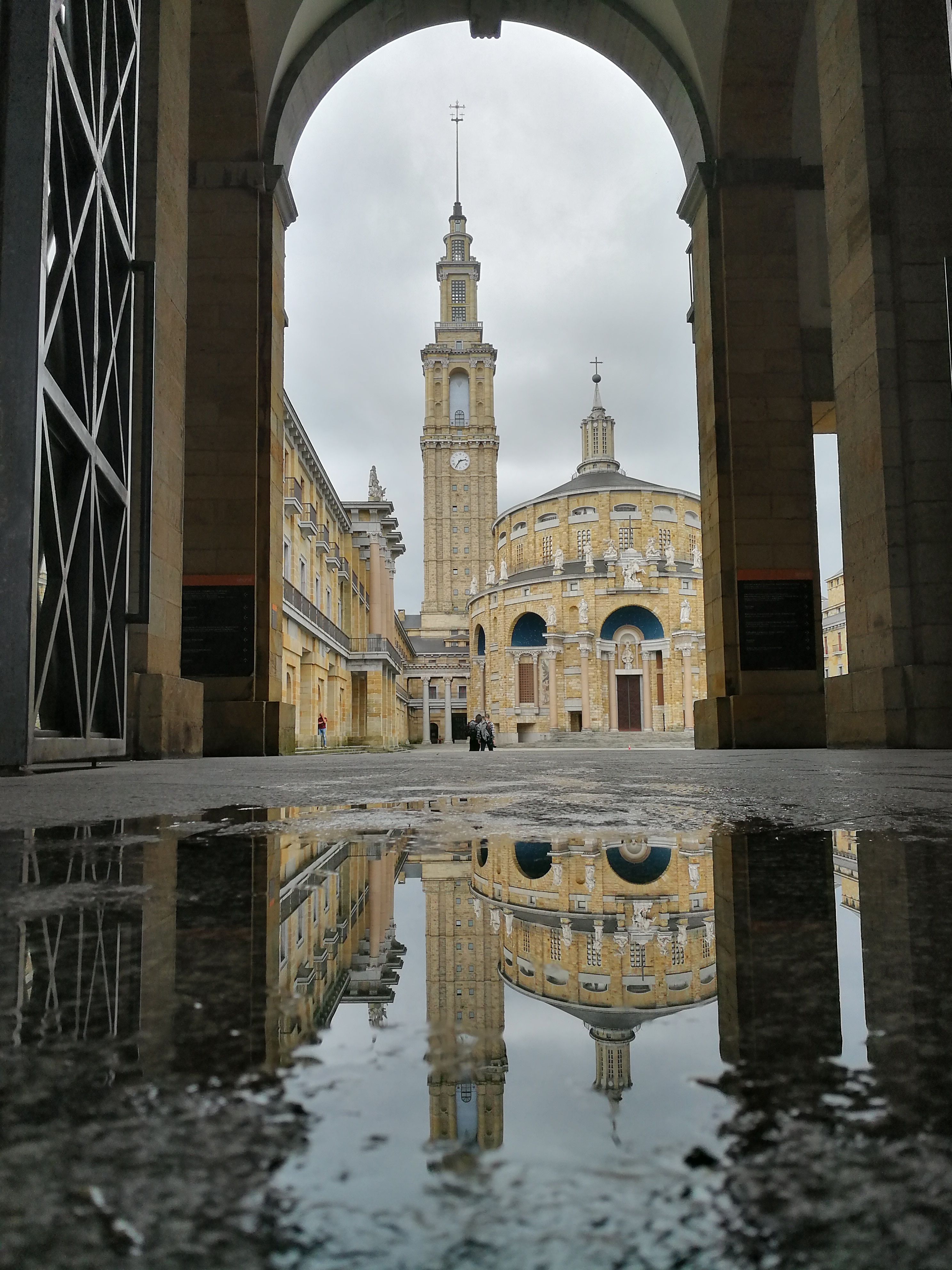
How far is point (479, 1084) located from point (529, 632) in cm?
5687

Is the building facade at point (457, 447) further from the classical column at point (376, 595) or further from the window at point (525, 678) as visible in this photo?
the classical column at point (376, 595)

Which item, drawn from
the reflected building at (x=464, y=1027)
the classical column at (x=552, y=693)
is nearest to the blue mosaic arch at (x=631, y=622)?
the classical column at (x=552, y=693)

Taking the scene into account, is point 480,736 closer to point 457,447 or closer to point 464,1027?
point 464,1027

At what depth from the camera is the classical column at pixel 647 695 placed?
54.0 metres

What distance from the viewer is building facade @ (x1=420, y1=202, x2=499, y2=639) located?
87062mm

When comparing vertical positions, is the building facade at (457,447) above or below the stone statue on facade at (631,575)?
above

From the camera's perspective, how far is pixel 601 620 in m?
54.0

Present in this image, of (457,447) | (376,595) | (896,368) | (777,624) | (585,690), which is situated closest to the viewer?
(896,368)

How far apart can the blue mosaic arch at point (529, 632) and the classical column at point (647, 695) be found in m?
6.23

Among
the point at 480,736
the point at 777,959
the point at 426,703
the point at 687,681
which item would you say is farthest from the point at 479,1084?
the point at 426,703

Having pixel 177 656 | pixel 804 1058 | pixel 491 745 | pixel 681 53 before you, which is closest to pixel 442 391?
pixel 491 745

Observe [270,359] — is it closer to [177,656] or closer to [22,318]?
[177,656]

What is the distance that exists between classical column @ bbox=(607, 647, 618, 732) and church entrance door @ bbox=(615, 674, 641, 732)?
280 millimetres

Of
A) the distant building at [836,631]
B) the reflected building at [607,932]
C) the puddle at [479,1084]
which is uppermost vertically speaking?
the distant building at [836,631]
